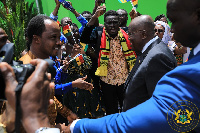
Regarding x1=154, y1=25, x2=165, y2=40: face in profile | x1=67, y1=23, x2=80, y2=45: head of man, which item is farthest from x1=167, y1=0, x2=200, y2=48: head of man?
x1=154, y1=25, x2=165, y2=40: face in profile

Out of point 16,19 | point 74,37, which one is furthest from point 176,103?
point 16,19

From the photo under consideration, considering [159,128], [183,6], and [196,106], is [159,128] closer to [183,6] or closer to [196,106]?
[196,106]

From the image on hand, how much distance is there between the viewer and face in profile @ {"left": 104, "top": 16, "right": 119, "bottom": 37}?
418 cm

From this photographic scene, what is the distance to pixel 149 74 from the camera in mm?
2152

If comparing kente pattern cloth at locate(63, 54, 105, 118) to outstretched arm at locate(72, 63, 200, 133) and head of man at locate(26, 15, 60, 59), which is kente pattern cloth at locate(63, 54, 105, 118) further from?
outstretched arm at locate(72, 63, 200, 133)

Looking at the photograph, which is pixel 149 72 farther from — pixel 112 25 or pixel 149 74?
pixel 112 25

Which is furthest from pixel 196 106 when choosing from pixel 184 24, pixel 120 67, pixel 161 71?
pixel 120 67

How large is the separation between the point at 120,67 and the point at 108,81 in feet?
1.08

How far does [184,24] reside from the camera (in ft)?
4.32

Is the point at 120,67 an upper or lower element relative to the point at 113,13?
lower

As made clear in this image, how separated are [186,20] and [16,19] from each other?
6.13 meters

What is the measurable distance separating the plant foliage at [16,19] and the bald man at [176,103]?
204 inches

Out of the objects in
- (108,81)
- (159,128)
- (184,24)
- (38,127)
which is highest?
(184,24)

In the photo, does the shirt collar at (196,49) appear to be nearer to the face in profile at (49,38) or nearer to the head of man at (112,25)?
the face in profile at (49,38)
